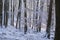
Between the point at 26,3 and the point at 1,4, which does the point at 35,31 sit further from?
the point at 1,4

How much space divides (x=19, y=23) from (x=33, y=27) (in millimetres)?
750

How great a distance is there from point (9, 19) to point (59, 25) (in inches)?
201

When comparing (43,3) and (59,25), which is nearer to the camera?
(59,25)

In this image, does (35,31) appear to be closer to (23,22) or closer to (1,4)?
(23,22)

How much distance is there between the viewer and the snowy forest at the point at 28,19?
4.04 meters

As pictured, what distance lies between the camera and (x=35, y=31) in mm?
4883

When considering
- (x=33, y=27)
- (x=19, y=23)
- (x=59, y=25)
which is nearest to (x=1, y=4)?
(x=19, y=23)

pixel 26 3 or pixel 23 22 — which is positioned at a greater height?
pixel 26 3

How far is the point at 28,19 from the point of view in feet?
16.8

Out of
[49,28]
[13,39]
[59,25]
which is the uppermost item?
[59,25]

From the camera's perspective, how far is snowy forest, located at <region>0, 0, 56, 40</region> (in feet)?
13.2

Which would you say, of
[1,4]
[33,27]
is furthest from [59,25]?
[1,4]

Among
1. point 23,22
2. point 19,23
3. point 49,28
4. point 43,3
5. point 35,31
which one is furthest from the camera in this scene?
point 19,23

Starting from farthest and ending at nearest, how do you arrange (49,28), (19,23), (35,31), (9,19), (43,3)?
(9,19), (19,23), (35,31), (43,3), (49,28)
